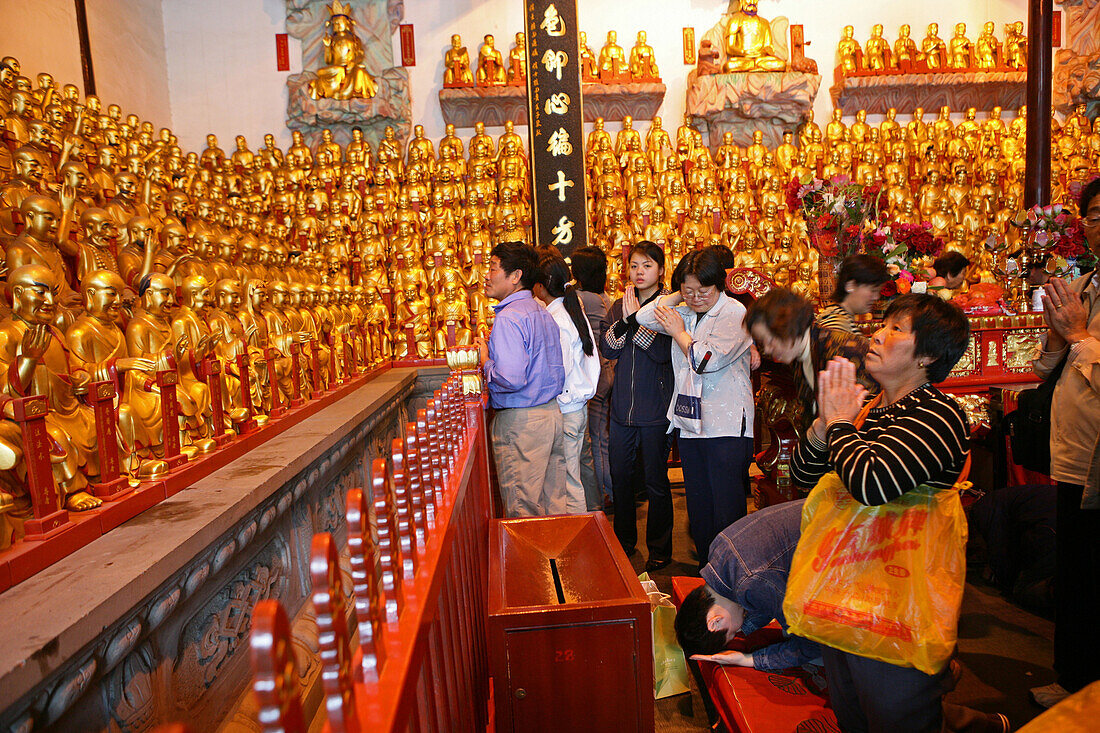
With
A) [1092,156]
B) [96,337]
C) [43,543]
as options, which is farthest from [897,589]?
[1092,156]

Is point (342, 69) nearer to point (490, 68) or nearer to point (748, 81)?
point (490, 68)

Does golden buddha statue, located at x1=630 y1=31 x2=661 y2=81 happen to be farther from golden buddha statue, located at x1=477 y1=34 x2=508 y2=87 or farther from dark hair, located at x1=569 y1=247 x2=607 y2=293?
dark hair, located at x1=569 y1=247 x2=607 y2=293

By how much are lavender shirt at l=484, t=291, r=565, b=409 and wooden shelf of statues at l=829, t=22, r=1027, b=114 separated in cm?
662

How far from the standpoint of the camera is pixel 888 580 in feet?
4.05

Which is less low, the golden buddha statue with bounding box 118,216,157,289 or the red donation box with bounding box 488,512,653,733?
the golden buddha statue with bounding box 118,216,157,289

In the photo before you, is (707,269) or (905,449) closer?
(905,449)

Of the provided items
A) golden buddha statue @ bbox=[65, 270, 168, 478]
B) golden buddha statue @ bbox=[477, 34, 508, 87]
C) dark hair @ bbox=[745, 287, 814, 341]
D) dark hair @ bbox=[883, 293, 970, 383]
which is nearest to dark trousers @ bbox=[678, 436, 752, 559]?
dark hair @ bbox=[745, 287, 814, 341]

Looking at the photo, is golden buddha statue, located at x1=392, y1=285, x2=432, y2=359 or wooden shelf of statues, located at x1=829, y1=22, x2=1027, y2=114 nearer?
golden buddha statue, located at x1=392, y1=285, x2=432, y2=359

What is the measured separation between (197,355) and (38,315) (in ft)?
1.98

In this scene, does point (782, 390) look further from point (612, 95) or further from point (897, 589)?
point (612, 95)

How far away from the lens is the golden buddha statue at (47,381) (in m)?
1.41

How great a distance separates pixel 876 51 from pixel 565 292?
664 centimetres

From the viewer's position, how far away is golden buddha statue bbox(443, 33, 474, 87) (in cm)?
712

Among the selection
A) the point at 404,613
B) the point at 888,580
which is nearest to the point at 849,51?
the point at 888,580
